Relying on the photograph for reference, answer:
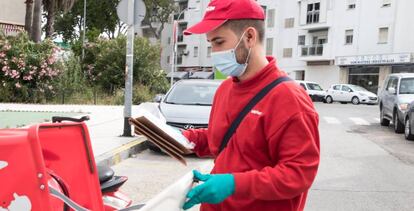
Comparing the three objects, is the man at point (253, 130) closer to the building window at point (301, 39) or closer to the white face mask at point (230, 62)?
the white face mask at point (230, 62)

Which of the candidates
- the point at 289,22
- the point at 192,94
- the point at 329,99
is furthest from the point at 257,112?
the point at 289,22

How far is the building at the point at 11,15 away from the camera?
24219 millimetres

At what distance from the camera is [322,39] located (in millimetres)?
44250

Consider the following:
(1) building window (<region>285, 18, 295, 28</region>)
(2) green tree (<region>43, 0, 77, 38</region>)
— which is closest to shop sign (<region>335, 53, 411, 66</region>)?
(1) building window (<region>285, 18, 295, 28</region>)

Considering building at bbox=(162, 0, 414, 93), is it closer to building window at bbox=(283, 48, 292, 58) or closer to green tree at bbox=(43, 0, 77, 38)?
building window at bbox=(283, 48, 292, 58)

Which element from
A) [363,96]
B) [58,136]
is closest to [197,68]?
[363,96]

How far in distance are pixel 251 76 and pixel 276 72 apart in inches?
4.3

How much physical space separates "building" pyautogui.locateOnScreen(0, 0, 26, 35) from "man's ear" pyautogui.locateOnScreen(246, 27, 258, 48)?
78.4 ft

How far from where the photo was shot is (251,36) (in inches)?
83.7

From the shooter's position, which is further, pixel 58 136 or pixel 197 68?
pixel 197 68

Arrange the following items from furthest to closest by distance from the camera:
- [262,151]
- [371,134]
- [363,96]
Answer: [363,96] < [371,134] < [262,151]

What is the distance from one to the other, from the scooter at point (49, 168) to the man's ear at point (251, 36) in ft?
3.36

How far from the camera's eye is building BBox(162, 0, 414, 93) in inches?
1432

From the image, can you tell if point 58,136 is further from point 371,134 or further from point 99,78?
point 99,78
